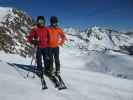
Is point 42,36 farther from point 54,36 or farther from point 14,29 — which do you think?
point 14,29

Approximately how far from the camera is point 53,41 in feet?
46.8

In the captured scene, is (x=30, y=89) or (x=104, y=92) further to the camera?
(x=104, y=92)

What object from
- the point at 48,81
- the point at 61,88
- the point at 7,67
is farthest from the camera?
the point at 7,67

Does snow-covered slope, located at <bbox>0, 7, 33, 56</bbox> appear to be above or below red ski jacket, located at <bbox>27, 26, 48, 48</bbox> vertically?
above

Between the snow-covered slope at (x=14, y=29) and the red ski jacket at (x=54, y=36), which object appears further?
the snow-covered slope at (x=14, y=29)

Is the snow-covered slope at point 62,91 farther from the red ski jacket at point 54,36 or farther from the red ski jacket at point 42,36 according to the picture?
the red ski jacket at point 54,36

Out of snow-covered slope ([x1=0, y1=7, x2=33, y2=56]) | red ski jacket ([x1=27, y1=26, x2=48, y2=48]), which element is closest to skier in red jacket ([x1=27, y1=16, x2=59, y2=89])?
red ski jacket ([x1=27, y1=26, x2=48, y2=48])

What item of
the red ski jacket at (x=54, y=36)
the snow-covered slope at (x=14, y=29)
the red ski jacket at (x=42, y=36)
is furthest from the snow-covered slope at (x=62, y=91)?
the snow-covered slope at (x=14, y=29)

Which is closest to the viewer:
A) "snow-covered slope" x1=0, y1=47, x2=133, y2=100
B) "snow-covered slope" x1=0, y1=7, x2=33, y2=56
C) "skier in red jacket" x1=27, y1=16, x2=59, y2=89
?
"snow-covered slope" x1=0, y1=47, x2=133, y2=100

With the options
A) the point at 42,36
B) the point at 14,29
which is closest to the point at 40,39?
the point at 42,36

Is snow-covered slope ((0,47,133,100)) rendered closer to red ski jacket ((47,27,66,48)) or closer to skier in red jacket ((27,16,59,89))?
skier in red jacket ((27,16,59,89))

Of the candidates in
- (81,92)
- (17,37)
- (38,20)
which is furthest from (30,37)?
(17,37)

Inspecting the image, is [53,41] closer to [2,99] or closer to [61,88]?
[61,88]

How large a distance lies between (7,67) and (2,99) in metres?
5.25
